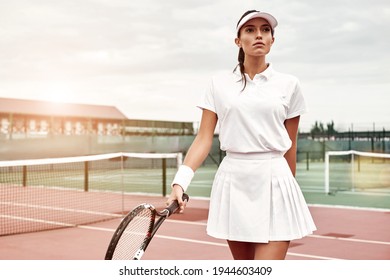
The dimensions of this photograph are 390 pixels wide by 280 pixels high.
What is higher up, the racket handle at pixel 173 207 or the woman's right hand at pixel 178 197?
the woman's right hand at pixel 178 197

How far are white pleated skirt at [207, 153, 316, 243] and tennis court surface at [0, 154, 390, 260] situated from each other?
→ 3.58 m

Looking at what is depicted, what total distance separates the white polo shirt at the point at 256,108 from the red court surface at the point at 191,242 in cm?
369

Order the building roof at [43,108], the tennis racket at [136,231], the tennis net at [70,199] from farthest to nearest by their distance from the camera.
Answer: the building roof at [43,108]
the tennis net at [70,199]
the tennis racket at [136,231]

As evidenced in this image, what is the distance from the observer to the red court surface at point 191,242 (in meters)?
Result: 6.28

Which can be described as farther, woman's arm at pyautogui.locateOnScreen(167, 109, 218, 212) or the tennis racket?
woman's arm at pyautogui.locateOnScreen(167, 109, 218, 212)

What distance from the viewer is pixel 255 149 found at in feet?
8.35

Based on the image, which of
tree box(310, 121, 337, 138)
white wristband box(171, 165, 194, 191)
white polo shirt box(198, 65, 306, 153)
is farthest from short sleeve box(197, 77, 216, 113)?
tree box(310, 121, 337, 138)

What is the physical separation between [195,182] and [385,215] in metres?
8.30

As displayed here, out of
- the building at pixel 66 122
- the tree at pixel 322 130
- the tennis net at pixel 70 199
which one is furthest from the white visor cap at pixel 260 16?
the building at pixel 66 122

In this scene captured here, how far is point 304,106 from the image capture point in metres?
2.63

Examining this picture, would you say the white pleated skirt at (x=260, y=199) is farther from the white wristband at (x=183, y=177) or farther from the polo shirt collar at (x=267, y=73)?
the polo shirt collar at (x=267, y=73)

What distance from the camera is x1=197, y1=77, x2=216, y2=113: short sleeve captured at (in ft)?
8.66

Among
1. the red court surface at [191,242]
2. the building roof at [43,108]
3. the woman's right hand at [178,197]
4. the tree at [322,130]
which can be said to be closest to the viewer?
the woman's right hand at [178,197]

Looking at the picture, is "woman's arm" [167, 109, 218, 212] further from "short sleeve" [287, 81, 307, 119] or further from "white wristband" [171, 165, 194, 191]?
"short sleeve" [287, 81, 307, 119]
